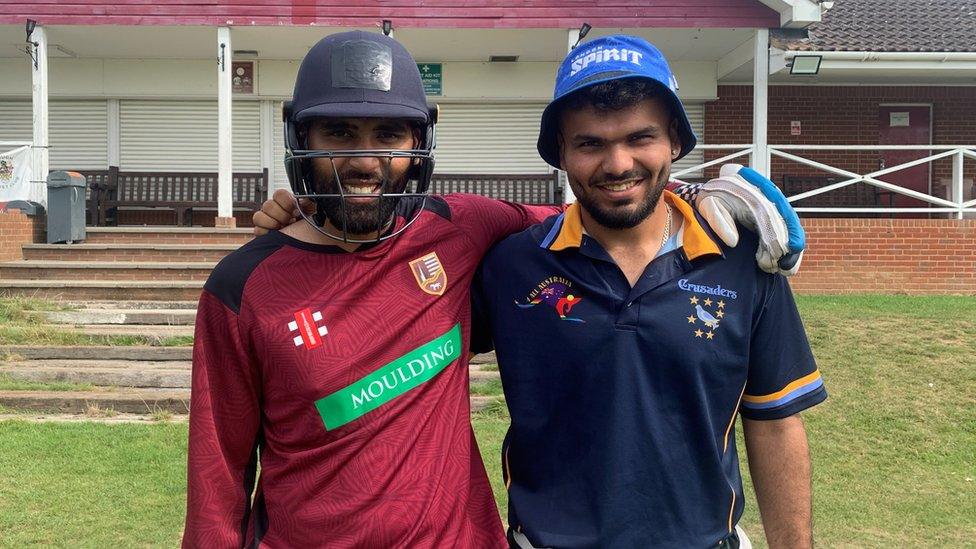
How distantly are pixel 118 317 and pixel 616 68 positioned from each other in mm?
8438

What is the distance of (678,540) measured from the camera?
2010 millimetres

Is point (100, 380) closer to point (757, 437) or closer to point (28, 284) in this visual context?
point (28, 284)

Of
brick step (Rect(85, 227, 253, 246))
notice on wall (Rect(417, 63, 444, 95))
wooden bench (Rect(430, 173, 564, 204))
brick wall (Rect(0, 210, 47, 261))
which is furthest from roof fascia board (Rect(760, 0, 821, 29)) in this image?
brick wall (Rect(0, 210, 47, 261))

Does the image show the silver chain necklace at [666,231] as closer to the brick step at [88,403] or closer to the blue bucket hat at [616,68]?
the blue bucket hat at [616,68]

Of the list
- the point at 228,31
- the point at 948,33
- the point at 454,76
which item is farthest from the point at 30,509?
the point at 948,33

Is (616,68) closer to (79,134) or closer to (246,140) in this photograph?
(246,140)

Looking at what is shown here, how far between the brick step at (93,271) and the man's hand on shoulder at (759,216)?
370 inches

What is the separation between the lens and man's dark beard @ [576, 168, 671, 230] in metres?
2.08

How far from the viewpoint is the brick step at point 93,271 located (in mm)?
10719

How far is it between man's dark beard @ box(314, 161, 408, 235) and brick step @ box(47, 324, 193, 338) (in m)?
6.98

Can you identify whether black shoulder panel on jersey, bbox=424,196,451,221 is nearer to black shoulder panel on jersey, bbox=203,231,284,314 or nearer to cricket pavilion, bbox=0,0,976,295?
black shoulder panel on jersey, bbox=203,231,284,314

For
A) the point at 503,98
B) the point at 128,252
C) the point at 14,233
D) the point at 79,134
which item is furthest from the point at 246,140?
the point at 14,233

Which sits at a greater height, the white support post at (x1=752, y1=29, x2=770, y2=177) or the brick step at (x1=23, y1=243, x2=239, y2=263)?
the white support post at (x1=752, y1=29, x2=770, y2=177)

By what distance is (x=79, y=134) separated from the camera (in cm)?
1479
